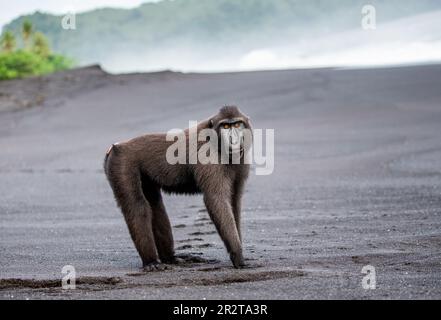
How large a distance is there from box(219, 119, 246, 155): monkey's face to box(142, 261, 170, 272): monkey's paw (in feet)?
4.64

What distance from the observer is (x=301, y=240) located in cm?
1151

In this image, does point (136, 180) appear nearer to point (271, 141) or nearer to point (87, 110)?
point (271, 141)

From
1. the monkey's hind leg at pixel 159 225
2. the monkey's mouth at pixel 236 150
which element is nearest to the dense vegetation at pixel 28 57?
the monkey's hind leg at pixel 159 225

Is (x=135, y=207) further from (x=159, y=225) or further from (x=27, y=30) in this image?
(x=27, y=30)

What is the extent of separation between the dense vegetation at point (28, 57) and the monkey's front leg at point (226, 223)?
31.1 metres

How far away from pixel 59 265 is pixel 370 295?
394cm

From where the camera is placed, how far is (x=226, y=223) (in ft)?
32.5

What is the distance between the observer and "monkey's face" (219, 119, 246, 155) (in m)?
9.94

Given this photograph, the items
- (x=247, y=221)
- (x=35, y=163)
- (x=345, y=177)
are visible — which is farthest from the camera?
(x=35, y=163)

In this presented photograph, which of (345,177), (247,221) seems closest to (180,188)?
(247,221)

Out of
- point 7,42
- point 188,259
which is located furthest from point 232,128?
point 7,42

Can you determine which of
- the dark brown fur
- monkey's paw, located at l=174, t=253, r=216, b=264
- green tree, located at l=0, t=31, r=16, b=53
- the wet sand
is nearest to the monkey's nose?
the dark brown fur

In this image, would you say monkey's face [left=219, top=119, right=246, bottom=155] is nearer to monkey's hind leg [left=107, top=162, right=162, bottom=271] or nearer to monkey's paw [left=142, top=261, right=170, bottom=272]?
monkey's hind leg [left=107, top=162, right=162, bottom=271]

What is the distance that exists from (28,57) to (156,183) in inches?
1665
